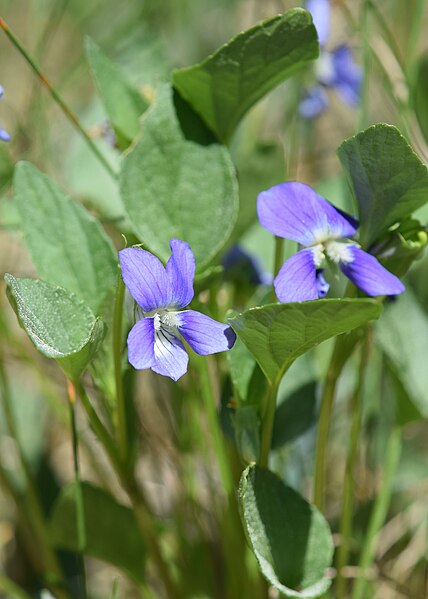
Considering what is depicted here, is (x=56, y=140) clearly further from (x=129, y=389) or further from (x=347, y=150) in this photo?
(x=347, y=150)

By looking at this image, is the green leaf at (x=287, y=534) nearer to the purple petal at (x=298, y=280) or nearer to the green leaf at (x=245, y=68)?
the purple petal at (x=298, y=280)

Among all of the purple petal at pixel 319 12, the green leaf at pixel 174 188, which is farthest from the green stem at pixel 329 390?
the purple petal at pixel 319 12

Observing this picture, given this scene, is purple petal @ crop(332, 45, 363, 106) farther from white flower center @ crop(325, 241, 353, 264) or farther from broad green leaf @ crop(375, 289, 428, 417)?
white flower center @ crop(325, 241, 353, 264)

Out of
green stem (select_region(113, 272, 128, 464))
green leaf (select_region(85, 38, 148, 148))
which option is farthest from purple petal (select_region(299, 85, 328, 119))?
green stem (select_region(113, 272, 128, 464))

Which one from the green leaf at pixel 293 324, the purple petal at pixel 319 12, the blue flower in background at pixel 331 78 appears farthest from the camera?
the blue flower in background at pixel 331 78

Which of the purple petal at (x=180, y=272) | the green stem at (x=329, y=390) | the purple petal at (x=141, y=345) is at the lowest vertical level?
the green stem at (x=329, y=390)

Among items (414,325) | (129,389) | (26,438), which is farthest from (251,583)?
(26,438)

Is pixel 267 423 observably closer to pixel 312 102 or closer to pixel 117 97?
pixel 117 97
